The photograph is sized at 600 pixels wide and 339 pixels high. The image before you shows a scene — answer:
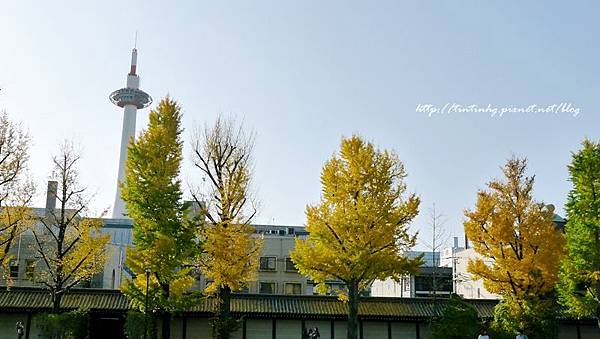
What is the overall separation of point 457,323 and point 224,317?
35.0 feet

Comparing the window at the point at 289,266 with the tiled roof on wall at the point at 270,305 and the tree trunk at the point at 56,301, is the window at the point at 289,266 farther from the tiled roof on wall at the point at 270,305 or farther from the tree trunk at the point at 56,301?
the tree trunk at the point at 56,301

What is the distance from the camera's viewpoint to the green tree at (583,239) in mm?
28828

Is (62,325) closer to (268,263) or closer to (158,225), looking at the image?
(158,225)

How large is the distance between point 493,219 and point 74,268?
19702mm

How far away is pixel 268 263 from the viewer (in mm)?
48719

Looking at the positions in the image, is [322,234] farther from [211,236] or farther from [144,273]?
[144,273]

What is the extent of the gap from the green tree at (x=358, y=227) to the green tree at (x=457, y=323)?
351cm

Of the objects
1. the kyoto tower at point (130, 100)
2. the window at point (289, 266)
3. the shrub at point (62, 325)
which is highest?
the kyoto tower at point (130, 100)

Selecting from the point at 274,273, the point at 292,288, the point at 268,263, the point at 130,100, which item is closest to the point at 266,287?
the point at 274,273

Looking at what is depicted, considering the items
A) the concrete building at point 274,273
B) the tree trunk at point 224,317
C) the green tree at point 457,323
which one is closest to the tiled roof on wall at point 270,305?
the tree trunk at point 224,317

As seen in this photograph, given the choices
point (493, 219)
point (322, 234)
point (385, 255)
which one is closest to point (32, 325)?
point (322, 234)

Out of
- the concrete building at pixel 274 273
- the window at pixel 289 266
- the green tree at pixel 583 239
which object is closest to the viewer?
the green tree at pixel 583 239

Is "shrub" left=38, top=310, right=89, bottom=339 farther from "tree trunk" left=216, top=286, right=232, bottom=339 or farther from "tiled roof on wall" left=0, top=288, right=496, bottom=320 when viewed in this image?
"tree trunk" left=216, top=286, right=232, bottom=339

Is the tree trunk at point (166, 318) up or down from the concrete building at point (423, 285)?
down
